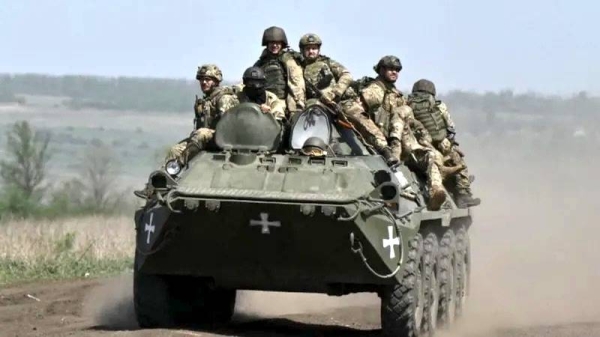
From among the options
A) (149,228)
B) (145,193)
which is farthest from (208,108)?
(149,228)

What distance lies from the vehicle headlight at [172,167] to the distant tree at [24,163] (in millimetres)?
30502

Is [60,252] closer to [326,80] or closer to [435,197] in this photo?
[326,80]

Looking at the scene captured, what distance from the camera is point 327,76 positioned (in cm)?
1662

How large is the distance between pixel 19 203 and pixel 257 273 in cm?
2383

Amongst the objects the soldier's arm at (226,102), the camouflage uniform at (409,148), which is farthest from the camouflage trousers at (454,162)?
the soldier's arm at (226,102)

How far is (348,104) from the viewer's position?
16.0 m

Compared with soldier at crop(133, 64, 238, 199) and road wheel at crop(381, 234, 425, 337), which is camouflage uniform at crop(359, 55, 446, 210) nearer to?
soldier at crop(133, 64, 238, 199)

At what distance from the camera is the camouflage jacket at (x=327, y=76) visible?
650 inches

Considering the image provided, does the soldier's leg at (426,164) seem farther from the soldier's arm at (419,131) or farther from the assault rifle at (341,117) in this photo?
the assault rifle at (341,117)

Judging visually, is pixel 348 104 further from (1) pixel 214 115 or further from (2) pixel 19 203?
(2) pixel 19 203

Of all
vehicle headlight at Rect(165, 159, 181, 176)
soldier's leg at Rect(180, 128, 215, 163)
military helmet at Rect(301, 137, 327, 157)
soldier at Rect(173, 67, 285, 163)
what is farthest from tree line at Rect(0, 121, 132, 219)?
military helmet at Rect(301, 137, 327, 157)

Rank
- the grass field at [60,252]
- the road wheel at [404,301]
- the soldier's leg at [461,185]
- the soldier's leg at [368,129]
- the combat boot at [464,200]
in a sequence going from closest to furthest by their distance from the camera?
the road wheel at [404,301] → the soldier's leg at [368,129] → the combat boot at [464,200] → the soldier's leg at [461,185] → the grass field at [60,252]

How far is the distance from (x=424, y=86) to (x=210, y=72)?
13.3ft

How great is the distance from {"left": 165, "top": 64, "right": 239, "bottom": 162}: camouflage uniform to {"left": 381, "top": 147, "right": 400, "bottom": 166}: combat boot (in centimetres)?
142
